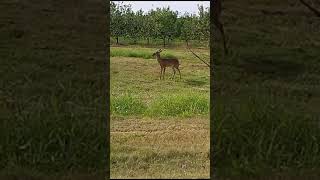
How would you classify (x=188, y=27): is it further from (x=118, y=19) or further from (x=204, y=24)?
(x=118, y=19)

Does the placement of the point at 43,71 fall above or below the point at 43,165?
above

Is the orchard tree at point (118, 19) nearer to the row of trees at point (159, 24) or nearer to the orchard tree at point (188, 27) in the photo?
the row of trees at point (159, 24)

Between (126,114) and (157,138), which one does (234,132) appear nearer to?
(157,138)

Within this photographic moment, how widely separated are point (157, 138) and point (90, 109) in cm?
58

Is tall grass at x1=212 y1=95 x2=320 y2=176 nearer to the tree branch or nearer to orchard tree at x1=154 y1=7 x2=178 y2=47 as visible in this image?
orchard tree at x1=154 y1=7 x2=178 y2=47

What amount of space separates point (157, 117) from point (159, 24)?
768 millimetres

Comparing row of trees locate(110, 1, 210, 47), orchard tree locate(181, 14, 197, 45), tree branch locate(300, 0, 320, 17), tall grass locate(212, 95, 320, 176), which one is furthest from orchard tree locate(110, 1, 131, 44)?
tree branch locate(300, 0, 320, 17)

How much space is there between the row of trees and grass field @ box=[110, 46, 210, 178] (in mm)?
126

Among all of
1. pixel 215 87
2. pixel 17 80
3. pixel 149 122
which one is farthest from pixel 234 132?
pixel 17 80

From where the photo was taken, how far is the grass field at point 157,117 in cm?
383

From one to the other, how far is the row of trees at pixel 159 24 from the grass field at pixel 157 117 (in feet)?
0.41

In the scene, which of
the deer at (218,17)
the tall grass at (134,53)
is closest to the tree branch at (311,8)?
the deer at (218,17)

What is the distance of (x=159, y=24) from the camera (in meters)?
4.11

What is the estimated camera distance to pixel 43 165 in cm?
372
